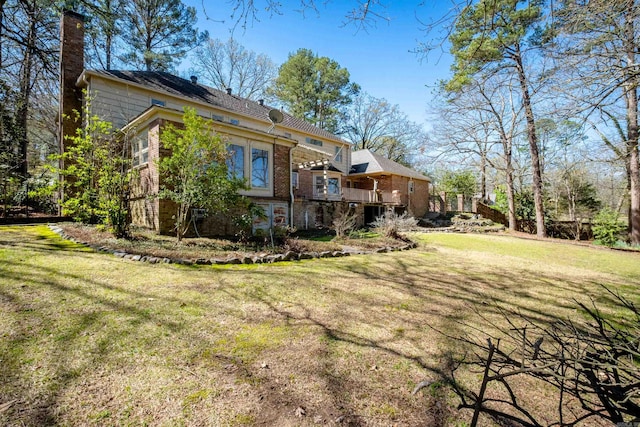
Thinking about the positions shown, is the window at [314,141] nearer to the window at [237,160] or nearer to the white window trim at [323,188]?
the white window trim at [323,188]

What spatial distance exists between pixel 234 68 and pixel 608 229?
2841 centimetres

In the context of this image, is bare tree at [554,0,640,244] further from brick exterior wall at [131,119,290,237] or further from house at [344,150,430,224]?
house at [344,150,430,224]

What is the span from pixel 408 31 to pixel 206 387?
4217mm

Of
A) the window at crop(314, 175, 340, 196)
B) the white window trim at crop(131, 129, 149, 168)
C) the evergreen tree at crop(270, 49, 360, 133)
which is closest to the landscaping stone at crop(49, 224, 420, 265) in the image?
the white window trim at crop(131, 129, 149, 168)

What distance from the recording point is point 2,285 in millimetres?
3715

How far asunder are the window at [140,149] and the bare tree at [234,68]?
1598 centimetres

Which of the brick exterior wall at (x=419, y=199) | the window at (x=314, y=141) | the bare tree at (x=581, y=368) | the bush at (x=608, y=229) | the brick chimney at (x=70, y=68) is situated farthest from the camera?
the brick exterior wall at (x=419, y=199)

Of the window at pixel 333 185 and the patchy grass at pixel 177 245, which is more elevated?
the window at pixel 333 185

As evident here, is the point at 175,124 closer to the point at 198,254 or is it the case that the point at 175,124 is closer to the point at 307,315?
the point at 198,254

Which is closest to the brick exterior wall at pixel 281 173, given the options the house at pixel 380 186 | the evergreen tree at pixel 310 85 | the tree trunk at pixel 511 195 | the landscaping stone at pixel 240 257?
the landscaping stone at pixel 240 257

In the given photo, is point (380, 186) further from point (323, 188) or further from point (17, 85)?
point (17, 85)

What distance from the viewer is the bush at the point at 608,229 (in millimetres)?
14297

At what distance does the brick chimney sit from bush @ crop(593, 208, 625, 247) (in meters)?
25.3

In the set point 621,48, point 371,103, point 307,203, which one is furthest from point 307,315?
point 371,103
